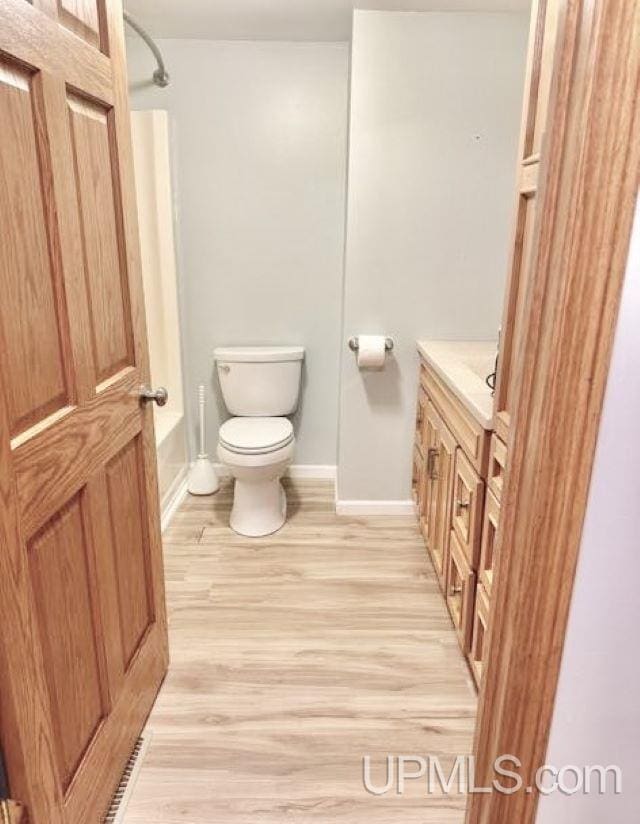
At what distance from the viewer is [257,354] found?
9.32 ft

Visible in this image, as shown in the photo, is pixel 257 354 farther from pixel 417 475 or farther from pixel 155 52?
pixel 155 52

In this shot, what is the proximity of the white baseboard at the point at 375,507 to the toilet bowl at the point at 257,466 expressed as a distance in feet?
1.00

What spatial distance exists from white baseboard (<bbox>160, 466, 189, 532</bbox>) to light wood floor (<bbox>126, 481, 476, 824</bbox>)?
0.52 feet

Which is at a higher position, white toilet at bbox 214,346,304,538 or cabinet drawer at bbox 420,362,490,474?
cabinet drawer at bbox 420,362,490,474

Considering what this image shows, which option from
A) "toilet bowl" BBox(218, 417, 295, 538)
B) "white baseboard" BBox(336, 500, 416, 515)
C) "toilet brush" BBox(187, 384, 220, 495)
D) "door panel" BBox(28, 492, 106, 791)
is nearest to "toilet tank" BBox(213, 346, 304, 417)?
"toilet bowl" BBox(218, 417, 295, 538)

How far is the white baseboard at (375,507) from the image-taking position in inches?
113

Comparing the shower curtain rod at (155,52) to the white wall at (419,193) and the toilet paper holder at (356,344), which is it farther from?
the toilet paper holder at (356,344)

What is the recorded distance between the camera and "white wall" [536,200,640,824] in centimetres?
77

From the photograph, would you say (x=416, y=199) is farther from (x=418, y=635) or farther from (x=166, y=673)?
(x=166, y=673)

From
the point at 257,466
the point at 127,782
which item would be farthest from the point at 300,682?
the point at 257,466

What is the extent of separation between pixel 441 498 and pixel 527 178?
4.05ft

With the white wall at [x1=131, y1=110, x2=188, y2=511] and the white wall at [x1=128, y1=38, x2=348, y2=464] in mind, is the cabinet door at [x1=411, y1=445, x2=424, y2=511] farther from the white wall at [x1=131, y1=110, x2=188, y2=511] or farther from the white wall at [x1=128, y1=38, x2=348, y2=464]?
the white wall at [x1=131, y1=110, x2=188, y2=511]

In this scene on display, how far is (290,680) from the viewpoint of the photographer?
180 cm

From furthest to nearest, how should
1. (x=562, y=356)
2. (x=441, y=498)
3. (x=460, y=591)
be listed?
(x=441, y=498) < (x=460, y=591) < (x=562, y=356)
